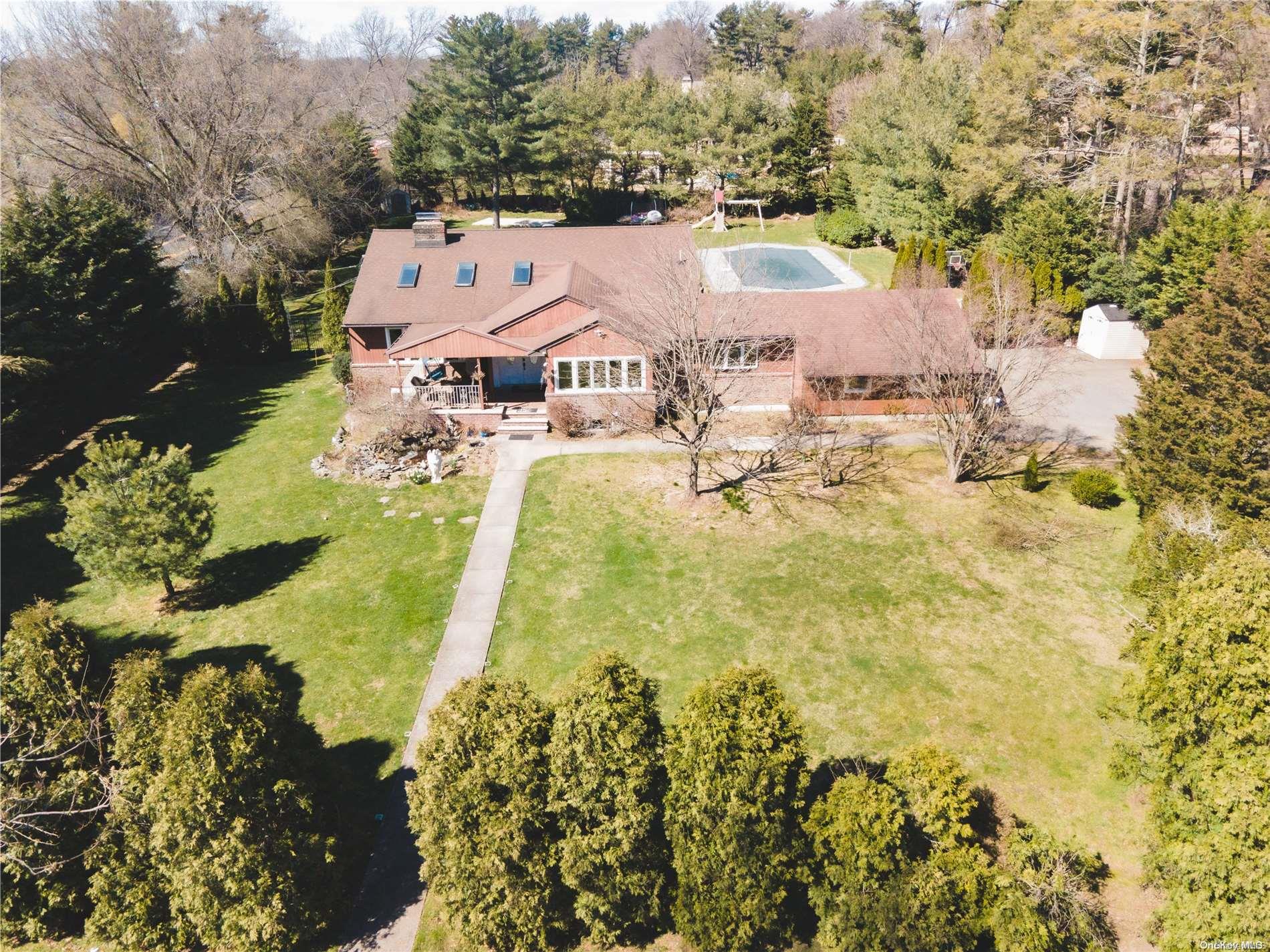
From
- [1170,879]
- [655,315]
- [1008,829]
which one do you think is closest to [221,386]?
[655,315]

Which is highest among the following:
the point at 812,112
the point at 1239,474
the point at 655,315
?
the point at 812,112

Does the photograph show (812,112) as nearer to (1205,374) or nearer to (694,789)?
(1205,374)

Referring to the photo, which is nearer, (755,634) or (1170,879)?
(1170,879)

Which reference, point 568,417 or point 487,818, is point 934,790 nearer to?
point 487,818

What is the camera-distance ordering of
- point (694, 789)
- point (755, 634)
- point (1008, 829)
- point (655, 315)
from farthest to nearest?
point (655, 315), point (755, 634), point (1008, 829), point (694, 789)

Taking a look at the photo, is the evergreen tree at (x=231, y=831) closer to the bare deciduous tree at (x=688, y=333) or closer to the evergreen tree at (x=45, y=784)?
the evergreen tree at (x=45, y=784)

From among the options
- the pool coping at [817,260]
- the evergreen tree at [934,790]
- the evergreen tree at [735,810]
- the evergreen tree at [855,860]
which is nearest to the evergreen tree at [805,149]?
the pool coping at [817,260]

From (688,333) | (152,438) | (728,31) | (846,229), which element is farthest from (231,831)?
(728,31)
